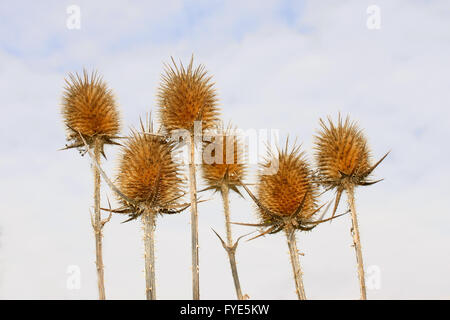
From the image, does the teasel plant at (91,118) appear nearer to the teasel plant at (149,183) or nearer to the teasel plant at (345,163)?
the teasel plant at (149,183)

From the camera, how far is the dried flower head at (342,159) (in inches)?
544

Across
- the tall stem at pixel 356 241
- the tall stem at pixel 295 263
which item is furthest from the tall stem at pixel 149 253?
the tall stem at pixel 356 241

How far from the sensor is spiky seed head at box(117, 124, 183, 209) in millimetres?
12898

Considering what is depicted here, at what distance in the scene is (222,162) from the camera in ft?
44.7

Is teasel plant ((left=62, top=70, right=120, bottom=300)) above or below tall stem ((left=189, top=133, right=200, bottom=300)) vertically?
above

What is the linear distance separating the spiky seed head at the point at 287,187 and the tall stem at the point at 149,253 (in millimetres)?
2932

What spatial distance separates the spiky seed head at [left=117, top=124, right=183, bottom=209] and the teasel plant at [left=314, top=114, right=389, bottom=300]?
12.9 feet

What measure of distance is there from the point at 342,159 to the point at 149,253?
5.52 m

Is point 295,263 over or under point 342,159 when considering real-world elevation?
under

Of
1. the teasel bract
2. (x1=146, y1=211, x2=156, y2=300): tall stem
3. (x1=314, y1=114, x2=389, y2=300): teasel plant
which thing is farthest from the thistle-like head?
(x1=146, y1=211, x2=156, y2=300): tall stem

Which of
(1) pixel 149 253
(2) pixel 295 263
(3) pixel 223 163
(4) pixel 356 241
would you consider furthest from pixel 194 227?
(4) pixel 356 241

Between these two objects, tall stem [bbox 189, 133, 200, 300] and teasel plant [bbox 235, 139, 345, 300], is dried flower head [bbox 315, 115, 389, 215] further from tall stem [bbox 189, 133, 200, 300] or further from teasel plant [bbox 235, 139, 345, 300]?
tall stem [bbox 189, 133, 200, 300]

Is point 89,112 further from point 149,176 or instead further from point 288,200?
point 288,200
